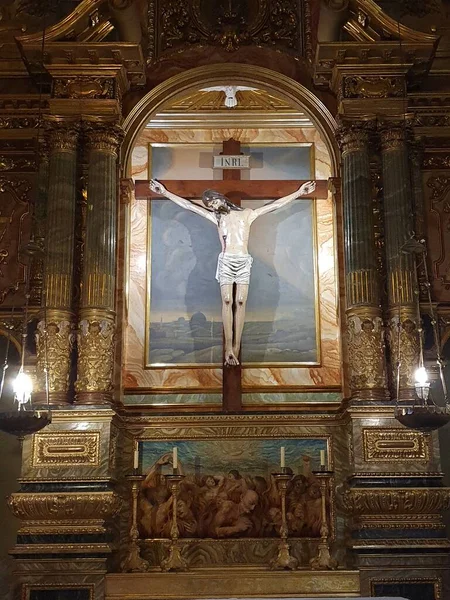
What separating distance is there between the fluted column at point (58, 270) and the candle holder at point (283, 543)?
2.29 metres

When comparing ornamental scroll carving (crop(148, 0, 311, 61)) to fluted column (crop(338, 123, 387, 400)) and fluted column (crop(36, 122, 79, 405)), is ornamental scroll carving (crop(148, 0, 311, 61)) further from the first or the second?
fluted column (crop(36, 122, 79, 405))

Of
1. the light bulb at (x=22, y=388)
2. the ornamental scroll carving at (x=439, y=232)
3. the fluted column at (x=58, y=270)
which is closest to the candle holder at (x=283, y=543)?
the fluted column at (x=58, y=270)

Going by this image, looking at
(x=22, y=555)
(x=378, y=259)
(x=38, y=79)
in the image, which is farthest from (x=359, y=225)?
(x=22, y=555)

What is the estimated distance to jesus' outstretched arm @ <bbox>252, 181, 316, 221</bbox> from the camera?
11.5m

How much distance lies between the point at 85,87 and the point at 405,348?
4.55 m

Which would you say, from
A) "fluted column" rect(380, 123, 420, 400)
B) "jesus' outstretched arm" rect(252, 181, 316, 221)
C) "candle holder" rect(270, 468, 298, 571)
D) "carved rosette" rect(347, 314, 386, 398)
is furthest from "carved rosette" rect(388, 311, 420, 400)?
"jesus' outstretched arm" rect(252, 181, 316, 221)

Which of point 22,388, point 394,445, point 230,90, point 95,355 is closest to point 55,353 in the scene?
point 95,355

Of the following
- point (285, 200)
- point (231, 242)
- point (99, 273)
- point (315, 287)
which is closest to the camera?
point (99, 273)

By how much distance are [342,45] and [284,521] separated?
520 cm

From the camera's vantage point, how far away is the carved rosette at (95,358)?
9.66 m

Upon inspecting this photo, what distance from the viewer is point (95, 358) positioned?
9766mm

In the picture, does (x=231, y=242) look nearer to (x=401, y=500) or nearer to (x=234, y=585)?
(x=401, y=500)

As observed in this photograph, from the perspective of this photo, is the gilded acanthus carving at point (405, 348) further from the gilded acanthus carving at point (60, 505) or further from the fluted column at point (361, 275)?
the gilded acanthus carving at point (60, 505)

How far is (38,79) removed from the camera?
11141mm
